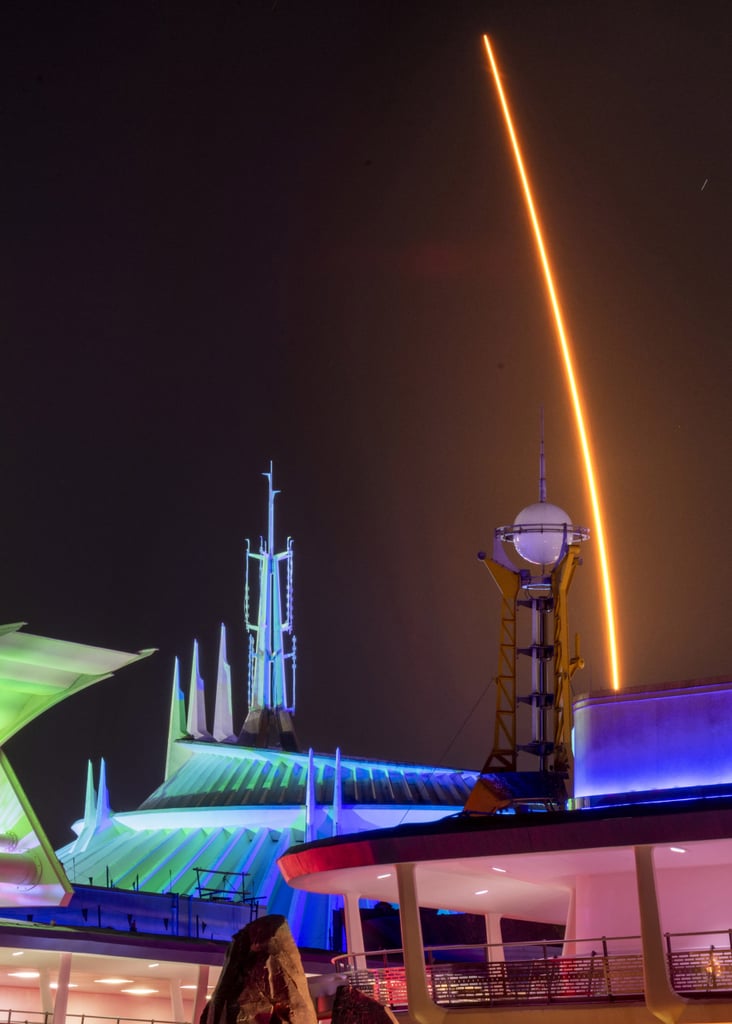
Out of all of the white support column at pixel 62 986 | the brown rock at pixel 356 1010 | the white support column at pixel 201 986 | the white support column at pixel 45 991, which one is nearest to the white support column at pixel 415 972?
the brown rock at pixel 356 1010

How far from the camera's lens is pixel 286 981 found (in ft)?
54.8

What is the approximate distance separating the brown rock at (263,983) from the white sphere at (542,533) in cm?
1344

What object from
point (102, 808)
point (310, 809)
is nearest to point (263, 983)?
point (310, 809)

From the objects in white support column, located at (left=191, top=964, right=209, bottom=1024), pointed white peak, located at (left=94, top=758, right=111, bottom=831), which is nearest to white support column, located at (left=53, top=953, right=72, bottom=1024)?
white support column, located at (left=191, top=964, right=209, bottom=1024)

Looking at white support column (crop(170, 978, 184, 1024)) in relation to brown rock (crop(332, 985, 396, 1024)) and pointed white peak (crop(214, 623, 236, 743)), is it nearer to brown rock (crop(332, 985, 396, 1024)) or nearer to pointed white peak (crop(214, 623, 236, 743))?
A: brown rock (crop(332, 985, 396, 1024))

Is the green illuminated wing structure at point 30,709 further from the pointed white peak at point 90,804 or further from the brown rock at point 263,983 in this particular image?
the pointed white peak at point 90,804

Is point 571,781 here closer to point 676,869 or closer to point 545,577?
point 676,869

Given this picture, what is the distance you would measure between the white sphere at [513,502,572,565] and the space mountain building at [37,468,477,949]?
55.0ft

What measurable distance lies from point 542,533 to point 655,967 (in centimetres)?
994

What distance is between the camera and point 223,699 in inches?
2763

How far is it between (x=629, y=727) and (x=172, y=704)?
144 ft

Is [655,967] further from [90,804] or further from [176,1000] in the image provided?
[90,804]

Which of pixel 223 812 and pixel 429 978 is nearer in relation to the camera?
pixel 429 978

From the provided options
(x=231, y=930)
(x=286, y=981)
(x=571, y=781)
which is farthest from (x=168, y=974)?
(x=286, y=981)
